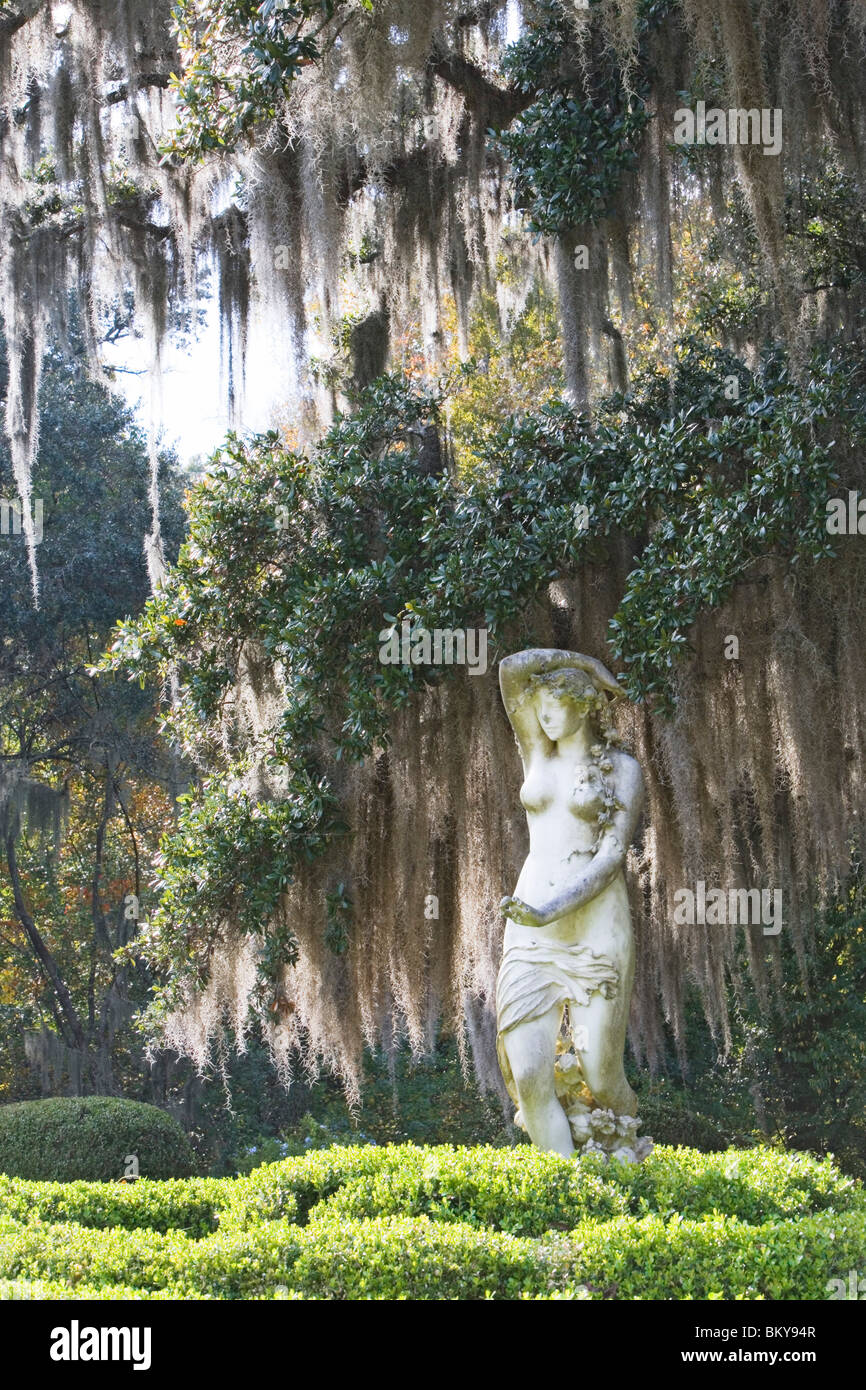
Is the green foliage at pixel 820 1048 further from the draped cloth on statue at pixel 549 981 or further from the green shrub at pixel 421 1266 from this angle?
the green shrub at pixel 421 1266

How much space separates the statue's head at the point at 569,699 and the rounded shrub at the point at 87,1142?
500 centimetres

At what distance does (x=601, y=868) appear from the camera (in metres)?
5.07

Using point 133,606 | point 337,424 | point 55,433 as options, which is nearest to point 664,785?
point 337,424

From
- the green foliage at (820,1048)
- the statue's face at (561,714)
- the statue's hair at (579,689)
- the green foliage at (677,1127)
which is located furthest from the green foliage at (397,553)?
the green foliage at (820,1048)

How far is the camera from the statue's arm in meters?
4.96

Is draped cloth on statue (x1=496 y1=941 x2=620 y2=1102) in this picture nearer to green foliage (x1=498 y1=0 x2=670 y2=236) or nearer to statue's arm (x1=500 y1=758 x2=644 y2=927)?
statue's arm (x1=500 y1=758 x2=644 y2=927)

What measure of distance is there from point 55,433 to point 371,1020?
8.74 meters

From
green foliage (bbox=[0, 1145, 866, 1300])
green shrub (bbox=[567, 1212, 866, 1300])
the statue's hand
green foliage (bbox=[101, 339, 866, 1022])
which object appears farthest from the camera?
green foliage (bbox=[101, 339, 866, 1022])

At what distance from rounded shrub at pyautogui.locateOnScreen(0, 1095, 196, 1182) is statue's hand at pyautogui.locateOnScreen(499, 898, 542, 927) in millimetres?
4962

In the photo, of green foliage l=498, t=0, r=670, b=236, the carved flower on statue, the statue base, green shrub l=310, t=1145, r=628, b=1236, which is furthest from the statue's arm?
green foliage l=498, t=0, r=670, b=236

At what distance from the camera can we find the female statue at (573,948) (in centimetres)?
500

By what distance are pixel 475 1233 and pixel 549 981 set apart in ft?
3.63

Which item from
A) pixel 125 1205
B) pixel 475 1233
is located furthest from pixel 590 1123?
pixel 125 1205

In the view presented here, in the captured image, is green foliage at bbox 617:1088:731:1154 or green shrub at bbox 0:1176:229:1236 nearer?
green shrub at bbox 0:1176:229:1236
